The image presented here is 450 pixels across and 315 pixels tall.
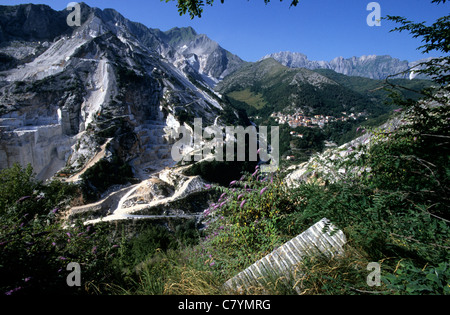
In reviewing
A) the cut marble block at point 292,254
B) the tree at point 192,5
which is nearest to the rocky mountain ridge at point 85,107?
the tree at point 192,5

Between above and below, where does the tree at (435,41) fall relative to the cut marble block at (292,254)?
above

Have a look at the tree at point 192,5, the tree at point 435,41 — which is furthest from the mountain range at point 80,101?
the tree at point 435,41

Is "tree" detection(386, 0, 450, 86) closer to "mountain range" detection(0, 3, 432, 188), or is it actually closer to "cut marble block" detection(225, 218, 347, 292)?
"cut marble block" detection(225, 218, 347, 292)

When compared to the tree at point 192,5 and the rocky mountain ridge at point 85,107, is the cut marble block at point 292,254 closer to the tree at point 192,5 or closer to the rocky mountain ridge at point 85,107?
the tree at point 192,5

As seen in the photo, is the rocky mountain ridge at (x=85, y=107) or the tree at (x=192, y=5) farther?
the rocky mountain ridge at (x=85, y=107)

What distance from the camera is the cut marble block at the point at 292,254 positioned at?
1954 millimetres

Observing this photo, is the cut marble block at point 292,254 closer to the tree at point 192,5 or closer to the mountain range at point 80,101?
the tree at point 192,5

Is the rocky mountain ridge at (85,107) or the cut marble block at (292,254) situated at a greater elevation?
the rocky mountain ridge at (85,107)

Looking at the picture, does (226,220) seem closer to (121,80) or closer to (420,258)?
(420,258)

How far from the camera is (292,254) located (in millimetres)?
2127

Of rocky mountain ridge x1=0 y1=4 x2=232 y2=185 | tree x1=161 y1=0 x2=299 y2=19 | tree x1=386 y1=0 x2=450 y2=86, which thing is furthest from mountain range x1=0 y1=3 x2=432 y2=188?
tree x1=386 y1=0 x2=450 y2=86

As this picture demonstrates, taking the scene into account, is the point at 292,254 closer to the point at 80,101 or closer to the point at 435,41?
the point at 435,41

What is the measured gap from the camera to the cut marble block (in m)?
1.95

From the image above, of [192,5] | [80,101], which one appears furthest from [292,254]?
[80,101]
